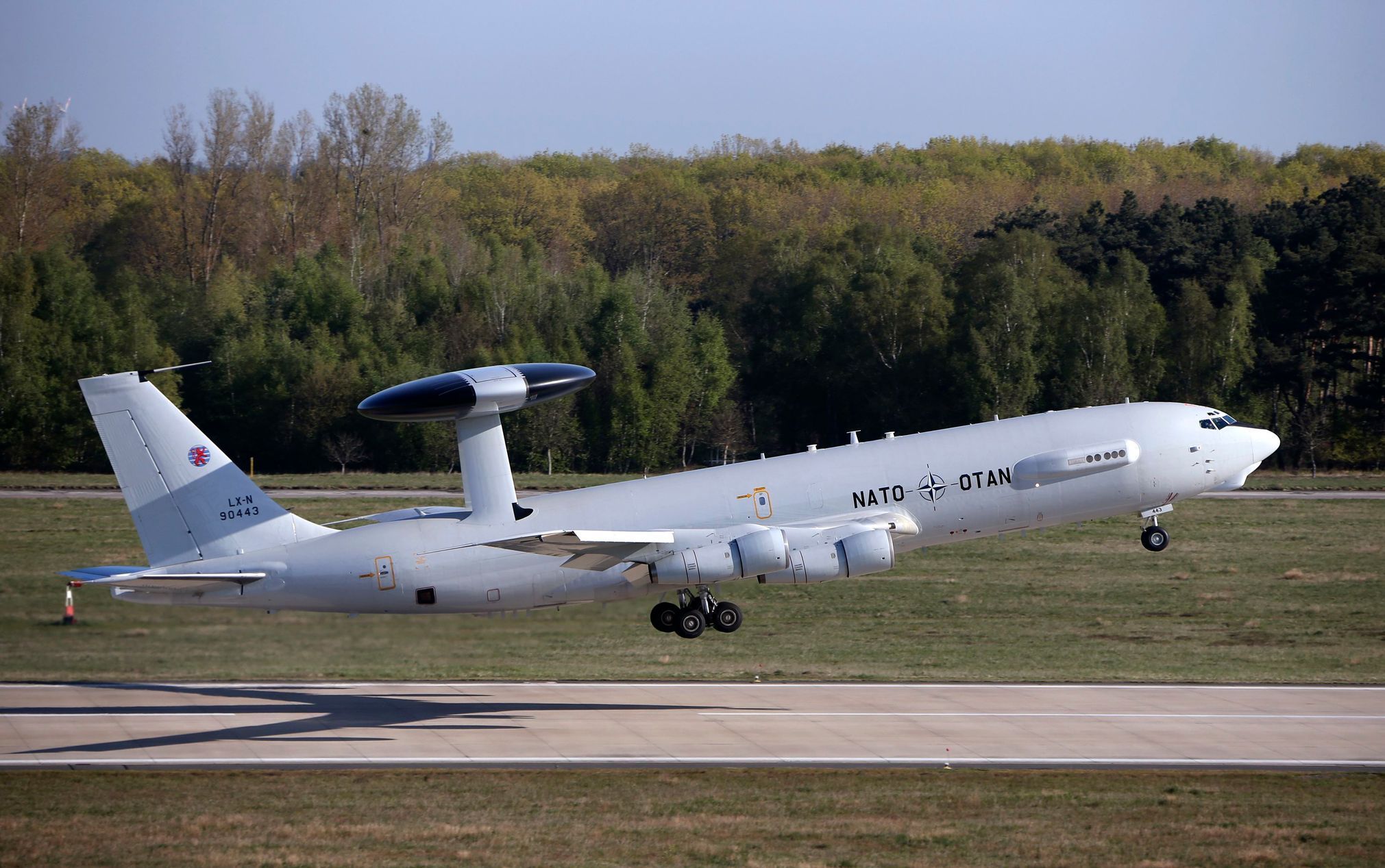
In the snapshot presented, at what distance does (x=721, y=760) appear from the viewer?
33.2 m

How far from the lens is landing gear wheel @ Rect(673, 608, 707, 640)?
37344mm

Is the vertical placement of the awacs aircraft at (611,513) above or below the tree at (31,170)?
below

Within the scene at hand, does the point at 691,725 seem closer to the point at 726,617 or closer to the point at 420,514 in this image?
the point at 726,617

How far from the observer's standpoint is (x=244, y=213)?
435 feet

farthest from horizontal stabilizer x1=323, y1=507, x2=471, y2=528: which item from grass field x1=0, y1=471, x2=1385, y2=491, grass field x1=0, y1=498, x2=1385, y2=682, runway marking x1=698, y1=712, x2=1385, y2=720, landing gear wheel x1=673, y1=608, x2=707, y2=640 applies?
grass field x1=0, y1=471, x2=1385, y2=491

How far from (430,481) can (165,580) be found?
162 ft

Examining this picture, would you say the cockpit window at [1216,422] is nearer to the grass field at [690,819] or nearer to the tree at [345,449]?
the grass field at [690,819]

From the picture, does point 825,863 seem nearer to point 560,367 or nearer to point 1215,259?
point 560,367

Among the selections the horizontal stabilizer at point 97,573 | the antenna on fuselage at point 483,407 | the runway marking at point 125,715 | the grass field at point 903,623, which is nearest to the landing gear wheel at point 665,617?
the grass field at point 903,623

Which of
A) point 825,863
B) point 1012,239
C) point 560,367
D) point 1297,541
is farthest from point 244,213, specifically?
point 825,863

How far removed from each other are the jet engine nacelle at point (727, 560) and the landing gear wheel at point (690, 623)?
72.9 inches

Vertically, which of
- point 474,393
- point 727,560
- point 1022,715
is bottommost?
point 1022,715

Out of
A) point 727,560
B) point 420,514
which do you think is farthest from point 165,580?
point 727,560

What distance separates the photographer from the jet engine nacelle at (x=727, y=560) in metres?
35.1
